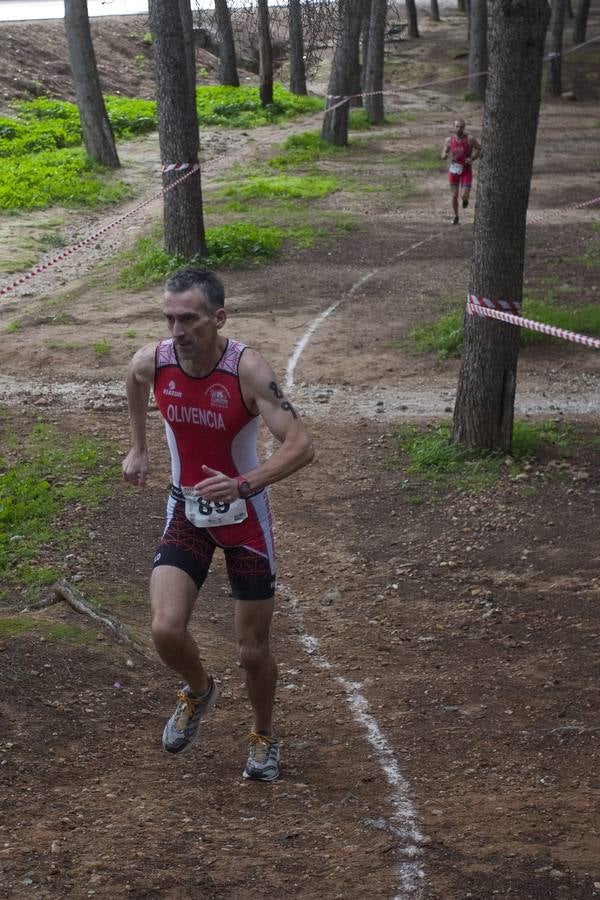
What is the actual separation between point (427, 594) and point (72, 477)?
3415 mm

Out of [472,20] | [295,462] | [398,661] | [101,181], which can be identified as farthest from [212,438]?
[472,20]

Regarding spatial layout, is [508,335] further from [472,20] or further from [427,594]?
[472,20]

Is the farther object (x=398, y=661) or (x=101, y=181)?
(x=101, y=181)

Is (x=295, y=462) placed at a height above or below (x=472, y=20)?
below

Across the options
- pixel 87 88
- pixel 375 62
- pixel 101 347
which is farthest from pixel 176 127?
pixel 375 62

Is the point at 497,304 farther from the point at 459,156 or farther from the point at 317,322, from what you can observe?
the point at 459,156

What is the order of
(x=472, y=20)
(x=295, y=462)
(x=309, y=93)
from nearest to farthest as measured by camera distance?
(x=295, y=462) → (x=472, y=20) → (x=309, y=93)

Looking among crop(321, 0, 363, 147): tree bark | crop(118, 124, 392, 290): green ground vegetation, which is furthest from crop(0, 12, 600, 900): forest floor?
crop(321, 0, 363, 147): tree bark

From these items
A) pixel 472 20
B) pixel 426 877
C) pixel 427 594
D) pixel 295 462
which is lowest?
pixel 427 594

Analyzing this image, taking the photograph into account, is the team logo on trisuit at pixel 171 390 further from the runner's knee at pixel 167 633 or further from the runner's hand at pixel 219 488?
the runner's knee at pixel 167 633

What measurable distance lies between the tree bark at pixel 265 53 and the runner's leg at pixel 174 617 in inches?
1122

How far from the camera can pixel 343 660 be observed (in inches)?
279

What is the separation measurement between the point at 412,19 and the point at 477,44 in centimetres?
1585

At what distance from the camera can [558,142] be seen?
32.5 m
